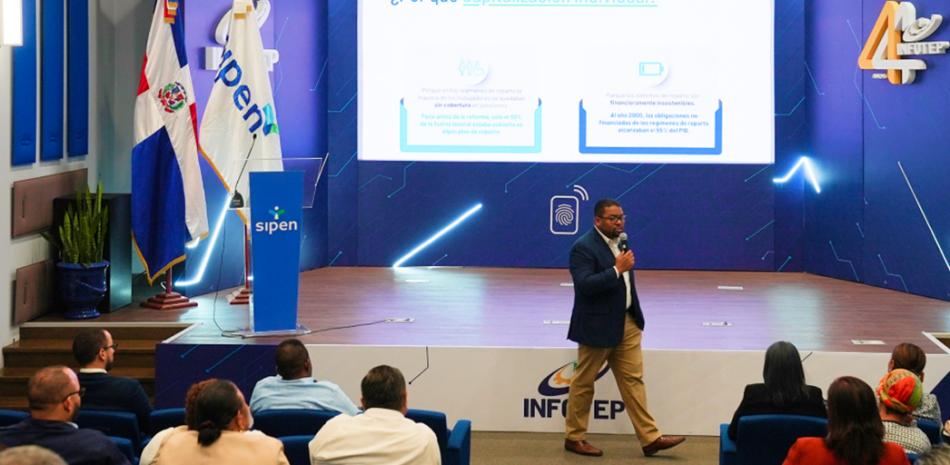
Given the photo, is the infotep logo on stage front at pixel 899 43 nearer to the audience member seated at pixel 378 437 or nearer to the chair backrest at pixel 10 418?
the audience member seated at pixel 378 437

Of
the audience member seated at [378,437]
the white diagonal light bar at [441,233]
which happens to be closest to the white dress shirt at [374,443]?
the audience member seated at [378,437]

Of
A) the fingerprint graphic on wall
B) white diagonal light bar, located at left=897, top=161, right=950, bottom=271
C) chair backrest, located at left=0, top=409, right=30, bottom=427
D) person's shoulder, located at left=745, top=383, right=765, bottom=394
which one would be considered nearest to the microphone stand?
the fingerprint graphic on wall

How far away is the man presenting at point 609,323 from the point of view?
6512mm

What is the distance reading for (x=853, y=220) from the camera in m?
10.3

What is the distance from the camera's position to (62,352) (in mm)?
7691

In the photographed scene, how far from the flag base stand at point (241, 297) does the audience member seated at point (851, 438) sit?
18.9 ft

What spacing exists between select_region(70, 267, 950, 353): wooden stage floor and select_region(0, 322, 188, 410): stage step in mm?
191

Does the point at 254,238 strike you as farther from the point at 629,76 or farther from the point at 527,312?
the point at 629,76

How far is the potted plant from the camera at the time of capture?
26.6 feet

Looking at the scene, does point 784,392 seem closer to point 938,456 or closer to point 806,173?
point 938,456

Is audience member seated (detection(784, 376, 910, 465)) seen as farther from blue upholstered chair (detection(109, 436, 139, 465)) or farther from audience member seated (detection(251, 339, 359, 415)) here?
blue upholstered chair (detection(109, 436, 139, 465))

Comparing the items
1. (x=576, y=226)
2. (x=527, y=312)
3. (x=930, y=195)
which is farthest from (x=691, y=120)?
(x=527, y=312)

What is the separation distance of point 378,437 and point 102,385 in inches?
65.7

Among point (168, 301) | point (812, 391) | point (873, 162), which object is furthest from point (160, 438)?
point (873, 162)
